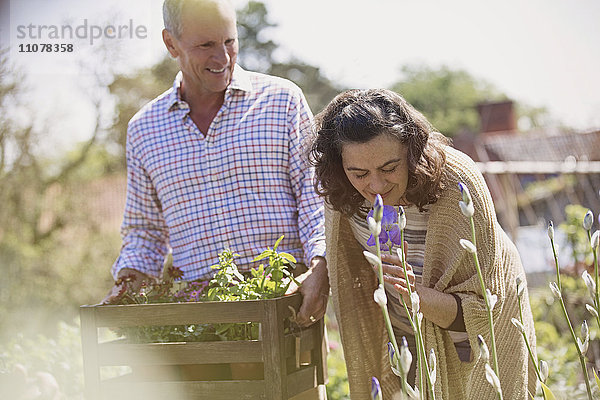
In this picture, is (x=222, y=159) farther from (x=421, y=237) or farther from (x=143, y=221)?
(x=421, y=237)

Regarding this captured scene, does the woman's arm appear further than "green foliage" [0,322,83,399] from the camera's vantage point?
No

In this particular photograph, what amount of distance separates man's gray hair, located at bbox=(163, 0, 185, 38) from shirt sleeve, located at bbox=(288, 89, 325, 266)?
428 millimetres

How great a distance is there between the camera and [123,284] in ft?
6.97

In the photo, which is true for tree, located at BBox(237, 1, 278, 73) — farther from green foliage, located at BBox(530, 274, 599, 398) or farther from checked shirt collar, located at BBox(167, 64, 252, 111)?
checked shirt collar, located at BBox(167, 64, 252, 111)

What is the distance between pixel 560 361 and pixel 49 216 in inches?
341

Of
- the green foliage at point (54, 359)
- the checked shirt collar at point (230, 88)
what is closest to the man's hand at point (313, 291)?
the checked shirt collar at point (230, 88)

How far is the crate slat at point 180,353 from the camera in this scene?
1777mm

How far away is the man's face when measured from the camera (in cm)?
225

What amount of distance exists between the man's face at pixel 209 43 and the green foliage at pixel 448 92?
36338 millimetres

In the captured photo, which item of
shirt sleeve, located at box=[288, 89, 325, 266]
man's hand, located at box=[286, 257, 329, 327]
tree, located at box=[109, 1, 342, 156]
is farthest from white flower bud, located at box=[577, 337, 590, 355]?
tree, located at box=[109, 1, 342, 156]

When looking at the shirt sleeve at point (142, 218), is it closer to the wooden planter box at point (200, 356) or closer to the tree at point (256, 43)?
the wooden planter box at point (200, 356)

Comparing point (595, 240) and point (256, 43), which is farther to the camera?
point (256, 43)

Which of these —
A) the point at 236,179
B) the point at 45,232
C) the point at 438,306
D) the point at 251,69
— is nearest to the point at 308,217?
the point at 236,179

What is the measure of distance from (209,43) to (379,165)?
83 centimetres
